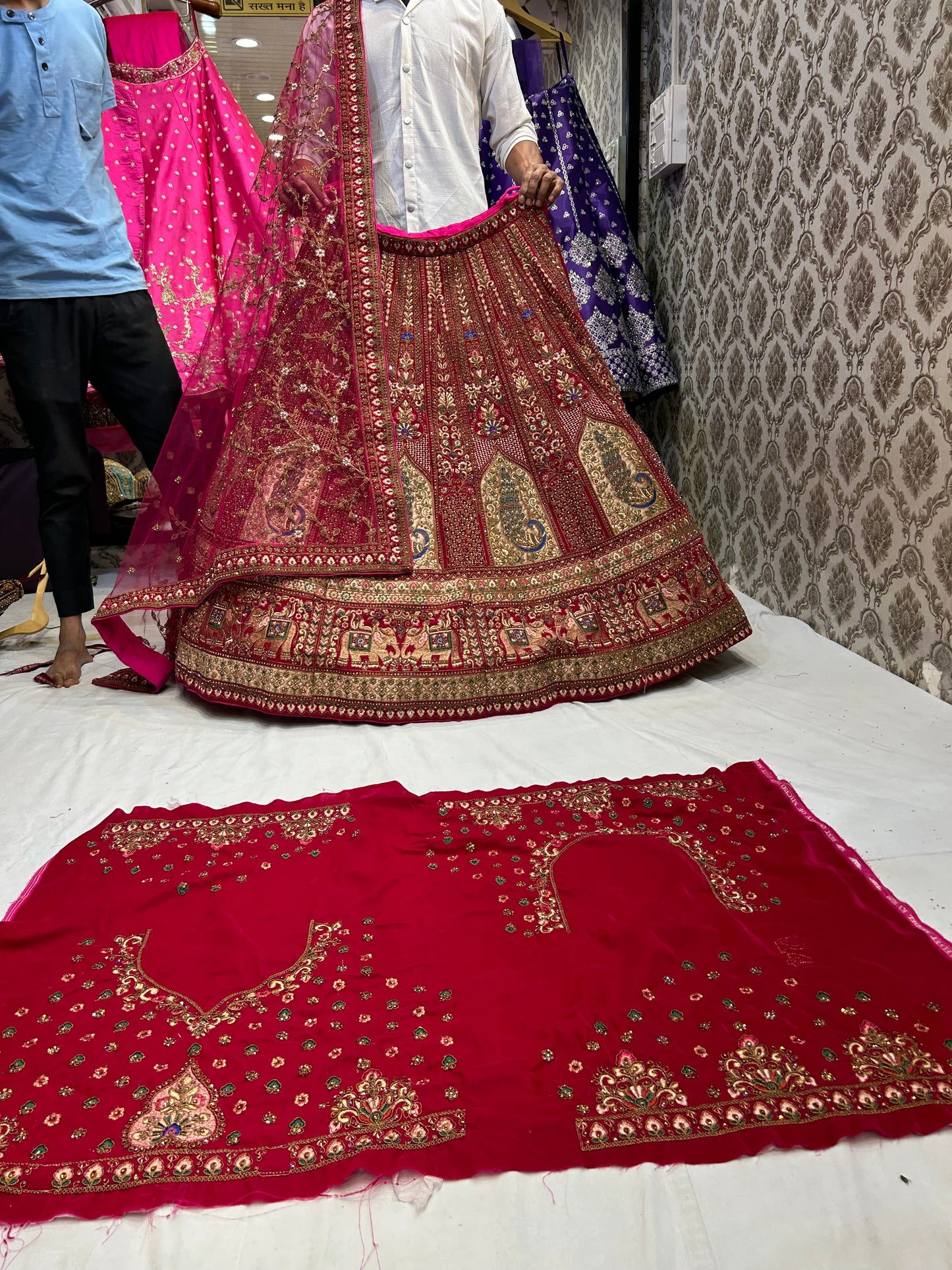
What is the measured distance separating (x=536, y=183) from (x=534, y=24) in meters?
1.57

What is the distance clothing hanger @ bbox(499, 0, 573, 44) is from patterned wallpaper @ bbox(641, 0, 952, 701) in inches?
15.4

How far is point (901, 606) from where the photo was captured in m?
1.89

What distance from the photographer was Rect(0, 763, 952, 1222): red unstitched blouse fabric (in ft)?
2.48

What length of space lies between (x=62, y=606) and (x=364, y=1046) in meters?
1.61

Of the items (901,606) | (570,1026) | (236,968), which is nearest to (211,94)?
(901,606)

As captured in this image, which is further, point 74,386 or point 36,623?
point 36,623

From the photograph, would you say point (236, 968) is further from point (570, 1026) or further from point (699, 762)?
point (699, 762)

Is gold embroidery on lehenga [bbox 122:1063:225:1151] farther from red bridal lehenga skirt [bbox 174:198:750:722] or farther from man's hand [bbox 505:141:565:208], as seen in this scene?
man's hand [bbox 505:141:565:208]

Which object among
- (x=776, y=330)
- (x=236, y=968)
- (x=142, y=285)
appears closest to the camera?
(x=236, y=968)

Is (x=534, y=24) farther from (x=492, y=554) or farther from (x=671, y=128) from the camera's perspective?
(x=492, y=554)

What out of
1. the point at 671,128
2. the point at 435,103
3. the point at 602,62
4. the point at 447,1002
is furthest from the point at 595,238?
the point at 447,1002

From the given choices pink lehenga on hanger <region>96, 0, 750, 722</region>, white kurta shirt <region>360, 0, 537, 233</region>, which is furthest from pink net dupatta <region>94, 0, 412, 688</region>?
white kurta shirt <region>360, 0, 537, 233</region>

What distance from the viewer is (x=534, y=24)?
3092 mm

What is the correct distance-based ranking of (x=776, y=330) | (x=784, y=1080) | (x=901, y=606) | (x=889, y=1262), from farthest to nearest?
(x=776, y=330)
(x=901, y=606)
(x=784, y=1080)
(x=889, y=1262)
